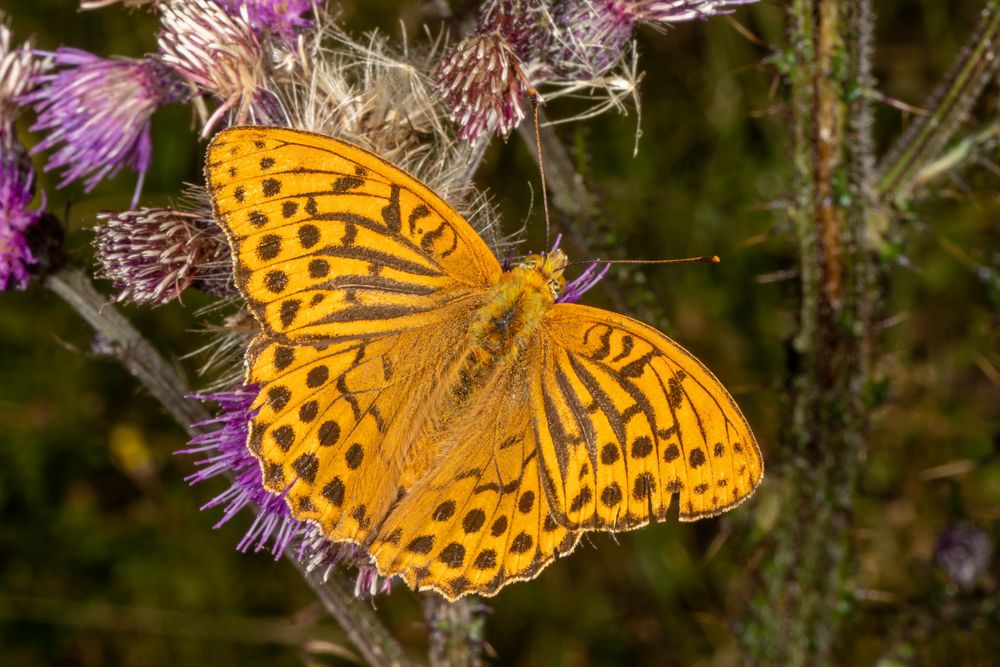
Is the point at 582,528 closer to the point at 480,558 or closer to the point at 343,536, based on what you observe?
the point at 480,558

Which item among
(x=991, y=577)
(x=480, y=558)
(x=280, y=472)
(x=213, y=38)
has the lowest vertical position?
(x=991, y=577)

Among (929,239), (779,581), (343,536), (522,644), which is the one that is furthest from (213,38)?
(929,239)

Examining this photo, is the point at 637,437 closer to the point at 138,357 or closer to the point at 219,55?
the point at 138,357

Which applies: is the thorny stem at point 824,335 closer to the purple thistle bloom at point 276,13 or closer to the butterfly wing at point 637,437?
the butterfly wing at point 637,437

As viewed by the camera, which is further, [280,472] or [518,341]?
[518,341]

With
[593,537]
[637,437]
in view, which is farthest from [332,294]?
[593,537]

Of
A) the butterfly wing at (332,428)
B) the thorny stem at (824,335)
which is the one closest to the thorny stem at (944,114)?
the thorny stem at (824,335)

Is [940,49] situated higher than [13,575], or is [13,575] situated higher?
[940,49]
